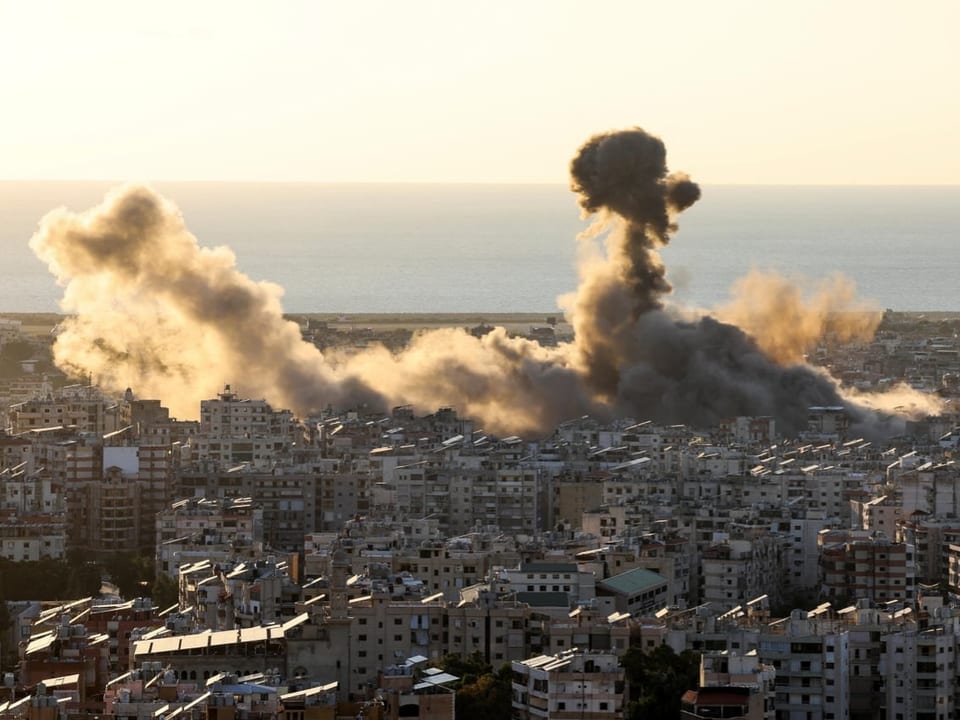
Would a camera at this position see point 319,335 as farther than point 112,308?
Yes

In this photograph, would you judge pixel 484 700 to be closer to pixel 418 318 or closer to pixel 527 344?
pixel 527 344

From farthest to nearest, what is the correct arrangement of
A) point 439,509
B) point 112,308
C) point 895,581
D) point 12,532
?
1. point 112,308
2. point 439,509
3. point 12,532
4. point 895,581

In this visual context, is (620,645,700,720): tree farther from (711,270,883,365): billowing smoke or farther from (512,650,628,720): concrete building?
(711,270,883,365): billowing smoke

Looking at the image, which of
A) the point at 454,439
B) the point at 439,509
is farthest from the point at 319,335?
the point at 439,509

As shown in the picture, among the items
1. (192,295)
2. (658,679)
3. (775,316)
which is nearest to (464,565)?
(658,679)

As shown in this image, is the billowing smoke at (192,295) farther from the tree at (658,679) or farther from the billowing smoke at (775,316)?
the tree at (658,679)

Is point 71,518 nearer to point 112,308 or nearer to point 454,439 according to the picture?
point 454,439
